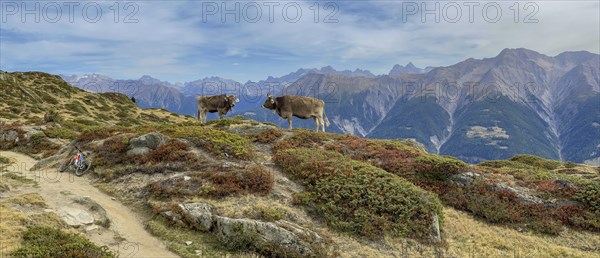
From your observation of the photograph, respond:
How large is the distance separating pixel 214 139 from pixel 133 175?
6.79 meters

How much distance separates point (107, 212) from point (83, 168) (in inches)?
391

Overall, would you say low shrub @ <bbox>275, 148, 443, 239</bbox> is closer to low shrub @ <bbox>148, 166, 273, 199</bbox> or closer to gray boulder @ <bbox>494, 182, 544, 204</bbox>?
low shrub @ <bbox>148, 166, 273, 199</bbox>

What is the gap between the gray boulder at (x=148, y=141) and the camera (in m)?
27.8

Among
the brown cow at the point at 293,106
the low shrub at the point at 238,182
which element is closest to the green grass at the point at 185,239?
the low shrub at the point at 238,182

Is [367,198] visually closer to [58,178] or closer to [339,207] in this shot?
[339,207]

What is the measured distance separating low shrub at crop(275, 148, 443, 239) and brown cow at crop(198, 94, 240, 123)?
704 inches

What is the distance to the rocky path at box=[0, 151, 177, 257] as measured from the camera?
53.1 ft

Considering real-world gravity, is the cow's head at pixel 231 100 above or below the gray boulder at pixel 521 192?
above

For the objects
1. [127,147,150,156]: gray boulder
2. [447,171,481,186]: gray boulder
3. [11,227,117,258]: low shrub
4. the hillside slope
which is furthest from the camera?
[447,171,481,186]: gray boulder

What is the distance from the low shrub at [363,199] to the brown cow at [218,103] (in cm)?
1789

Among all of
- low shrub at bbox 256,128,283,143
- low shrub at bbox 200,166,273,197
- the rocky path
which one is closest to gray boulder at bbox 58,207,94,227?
the rocky path

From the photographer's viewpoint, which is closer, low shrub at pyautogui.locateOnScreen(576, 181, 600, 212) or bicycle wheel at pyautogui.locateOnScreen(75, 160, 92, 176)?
low shrub at pyautogui.locateOnScreen(576, 181, 600, 212)

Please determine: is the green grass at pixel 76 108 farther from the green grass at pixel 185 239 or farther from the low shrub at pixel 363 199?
the green grass at pixel 185 239

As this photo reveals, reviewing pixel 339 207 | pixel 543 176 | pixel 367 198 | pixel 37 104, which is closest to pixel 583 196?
pixel 543 176
